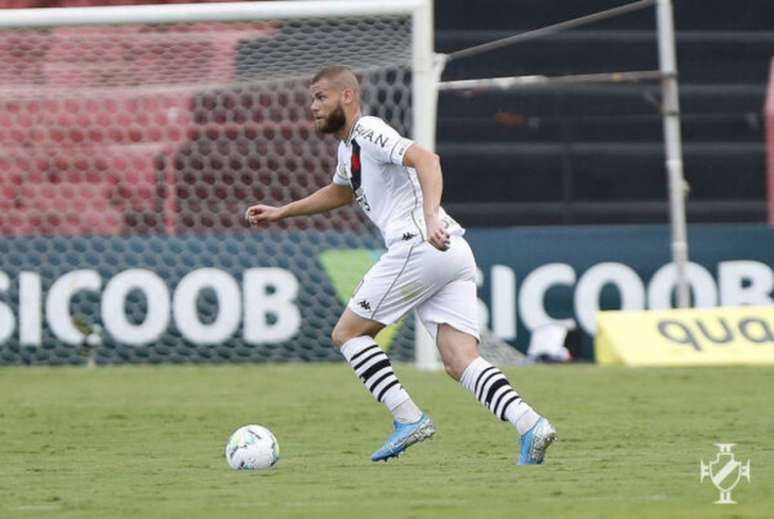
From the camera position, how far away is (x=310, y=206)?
7871mm

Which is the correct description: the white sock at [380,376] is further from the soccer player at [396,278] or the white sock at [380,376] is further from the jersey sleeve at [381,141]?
the jersey sleeve at [381,141]

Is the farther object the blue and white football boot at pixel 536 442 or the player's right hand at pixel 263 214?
the player's right hand at pixel 263 214

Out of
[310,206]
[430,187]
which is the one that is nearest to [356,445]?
[310,206]

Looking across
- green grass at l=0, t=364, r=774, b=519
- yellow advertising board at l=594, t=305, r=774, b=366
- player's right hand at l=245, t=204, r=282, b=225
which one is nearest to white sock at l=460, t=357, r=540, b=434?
green grass at l=0, t=364, r=774, b=519

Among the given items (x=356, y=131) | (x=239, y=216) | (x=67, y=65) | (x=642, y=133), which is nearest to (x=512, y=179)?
(x=642, y=133)

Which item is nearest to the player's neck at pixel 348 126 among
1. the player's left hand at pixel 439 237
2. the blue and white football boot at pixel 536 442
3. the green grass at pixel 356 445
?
the player's left hand at pixel 439 237

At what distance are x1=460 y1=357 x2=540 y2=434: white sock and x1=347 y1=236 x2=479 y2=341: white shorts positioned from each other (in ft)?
0.80

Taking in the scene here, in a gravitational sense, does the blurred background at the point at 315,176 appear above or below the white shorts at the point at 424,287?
below

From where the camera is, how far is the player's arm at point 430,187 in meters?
6.70

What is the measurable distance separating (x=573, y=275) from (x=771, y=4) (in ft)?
11.8
